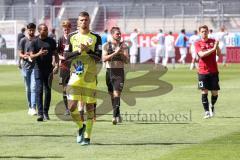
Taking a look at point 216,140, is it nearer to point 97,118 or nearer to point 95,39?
point 95,39

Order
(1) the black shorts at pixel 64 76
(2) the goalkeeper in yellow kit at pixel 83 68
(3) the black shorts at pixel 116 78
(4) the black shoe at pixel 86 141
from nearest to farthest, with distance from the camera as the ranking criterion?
(4) the black shoe at pixel 86 141
(2) the goalkeeper in yellow kit at pixel 83 68
(3) the black shorts at pixel 116 78
(1) the black shorts at pixel 64 76

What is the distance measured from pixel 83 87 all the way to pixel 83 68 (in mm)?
331

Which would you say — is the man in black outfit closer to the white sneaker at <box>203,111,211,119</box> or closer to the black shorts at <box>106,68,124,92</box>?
the black shorts at <box>106,68,124,92</box>

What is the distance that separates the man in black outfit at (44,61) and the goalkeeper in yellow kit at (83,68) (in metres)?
4.32

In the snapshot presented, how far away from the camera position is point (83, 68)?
1373cm

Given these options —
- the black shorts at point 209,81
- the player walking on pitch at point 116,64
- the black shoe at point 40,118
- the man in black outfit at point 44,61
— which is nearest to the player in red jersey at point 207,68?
the black shorts at point 209,81

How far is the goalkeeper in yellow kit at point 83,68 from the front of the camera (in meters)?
13.6

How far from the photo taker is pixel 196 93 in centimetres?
2631

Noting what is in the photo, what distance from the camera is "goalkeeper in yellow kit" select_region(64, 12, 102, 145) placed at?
13625 mm

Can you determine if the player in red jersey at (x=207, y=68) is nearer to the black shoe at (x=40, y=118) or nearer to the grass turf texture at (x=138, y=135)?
the grass turf texture at (x=138, y=135)

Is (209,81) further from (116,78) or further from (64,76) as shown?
(64,76)

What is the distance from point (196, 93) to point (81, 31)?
13.1 metres

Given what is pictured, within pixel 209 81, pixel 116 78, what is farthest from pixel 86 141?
pixel 209 81

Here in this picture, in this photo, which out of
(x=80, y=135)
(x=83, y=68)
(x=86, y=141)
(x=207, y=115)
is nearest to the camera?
(x=86, y=141)
